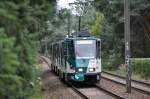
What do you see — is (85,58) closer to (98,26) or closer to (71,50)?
(71,50)

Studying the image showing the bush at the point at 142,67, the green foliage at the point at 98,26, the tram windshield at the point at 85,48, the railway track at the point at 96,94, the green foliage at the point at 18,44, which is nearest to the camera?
the green foliage at the point at 18,44

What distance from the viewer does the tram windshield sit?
94.1 feet

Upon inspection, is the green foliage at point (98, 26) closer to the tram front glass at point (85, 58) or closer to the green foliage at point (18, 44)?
the tram front glass at point (85, 58)

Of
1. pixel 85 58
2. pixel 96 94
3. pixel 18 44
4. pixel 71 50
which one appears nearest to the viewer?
pixel 18 44

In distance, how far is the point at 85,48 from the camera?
28.7 meters

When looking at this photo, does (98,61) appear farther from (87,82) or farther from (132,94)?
(132,94)

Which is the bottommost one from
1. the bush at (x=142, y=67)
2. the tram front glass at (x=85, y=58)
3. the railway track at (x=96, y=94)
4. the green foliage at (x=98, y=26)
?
the railway track at (x=96, y=94)

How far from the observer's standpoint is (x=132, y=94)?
24172 mm

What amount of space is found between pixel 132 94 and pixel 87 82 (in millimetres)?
6708

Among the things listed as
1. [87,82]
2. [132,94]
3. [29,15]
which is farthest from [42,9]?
[87,82]

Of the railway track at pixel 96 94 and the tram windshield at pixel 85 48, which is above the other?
the tram windshield at pixel 85 48

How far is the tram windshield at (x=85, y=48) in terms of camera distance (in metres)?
28.7

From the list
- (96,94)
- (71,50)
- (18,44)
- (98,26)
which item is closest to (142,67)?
(71,50)

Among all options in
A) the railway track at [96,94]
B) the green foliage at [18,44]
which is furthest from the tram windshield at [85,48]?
the green foliage at [18,44]
